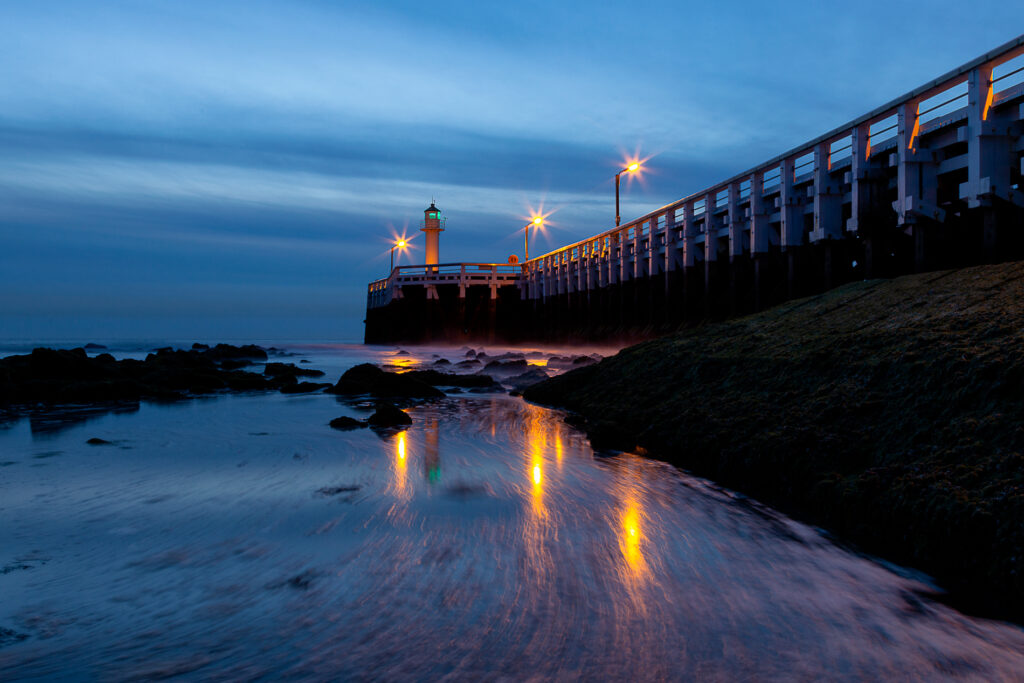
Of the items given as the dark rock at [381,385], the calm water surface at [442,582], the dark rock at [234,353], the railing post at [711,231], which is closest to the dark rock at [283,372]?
the dark rock at [381,385]

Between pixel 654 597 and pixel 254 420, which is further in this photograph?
pixel 254 420

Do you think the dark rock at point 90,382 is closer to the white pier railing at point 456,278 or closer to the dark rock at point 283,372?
the dark rock at point 283,372

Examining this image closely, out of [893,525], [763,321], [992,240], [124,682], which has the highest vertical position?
[992,240]

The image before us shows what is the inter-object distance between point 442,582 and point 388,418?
207 inches

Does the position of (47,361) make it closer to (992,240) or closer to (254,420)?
(254,420)

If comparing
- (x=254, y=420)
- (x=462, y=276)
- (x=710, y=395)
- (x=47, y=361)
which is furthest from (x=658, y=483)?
(x=462, y=276)

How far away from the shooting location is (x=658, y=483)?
523 centimetres

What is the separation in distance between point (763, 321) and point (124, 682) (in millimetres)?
6854

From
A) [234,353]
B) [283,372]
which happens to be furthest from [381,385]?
[234,353]

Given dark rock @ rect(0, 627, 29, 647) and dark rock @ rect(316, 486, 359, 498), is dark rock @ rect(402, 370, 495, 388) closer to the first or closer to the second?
dark rock @ rect(316, 486, 359, 498)

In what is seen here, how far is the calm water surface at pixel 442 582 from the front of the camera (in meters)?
2.53

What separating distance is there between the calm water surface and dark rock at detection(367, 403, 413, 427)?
217cm

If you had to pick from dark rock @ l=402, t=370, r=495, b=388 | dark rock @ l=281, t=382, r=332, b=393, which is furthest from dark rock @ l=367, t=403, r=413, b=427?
dark rock @ l=281, t=382, r=332, b=393

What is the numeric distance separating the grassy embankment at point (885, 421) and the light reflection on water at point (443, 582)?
0.82 feet
